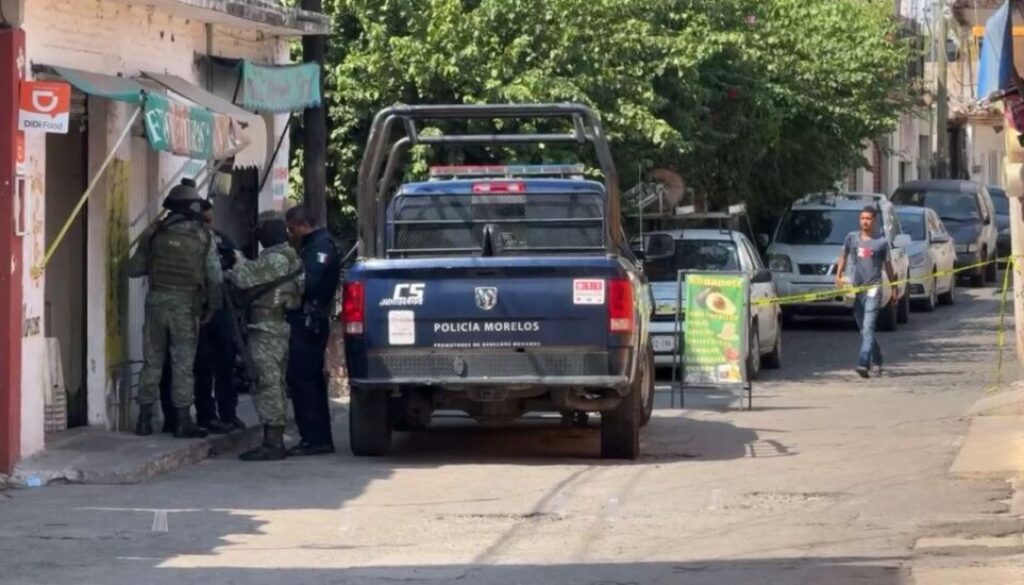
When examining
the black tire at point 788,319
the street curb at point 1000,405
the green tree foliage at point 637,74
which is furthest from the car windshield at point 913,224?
the street curb at point 1000,405

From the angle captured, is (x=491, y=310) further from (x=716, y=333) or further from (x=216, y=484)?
(x=716, y=333)

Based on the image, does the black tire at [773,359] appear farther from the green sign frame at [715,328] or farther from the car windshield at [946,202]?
the car windshield at [946,202]

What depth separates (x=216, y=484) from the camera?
12.5 m

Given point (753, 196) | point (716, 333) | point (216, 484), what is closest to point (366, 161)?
point (216, 484)

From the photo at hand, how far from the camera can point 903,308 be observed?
1079 inches

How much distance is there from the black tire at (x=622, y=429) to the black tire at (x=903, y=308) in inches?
557

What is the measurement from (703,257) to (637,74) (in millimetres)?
2482

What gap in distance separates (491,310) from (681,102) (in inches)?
355

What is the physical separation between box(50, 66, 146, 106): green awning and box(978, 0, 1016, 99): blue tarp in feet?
18.2

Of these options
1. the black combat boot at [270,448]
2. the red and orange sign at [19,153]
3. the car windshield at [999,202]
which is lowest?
the black combat boot at [270,448]

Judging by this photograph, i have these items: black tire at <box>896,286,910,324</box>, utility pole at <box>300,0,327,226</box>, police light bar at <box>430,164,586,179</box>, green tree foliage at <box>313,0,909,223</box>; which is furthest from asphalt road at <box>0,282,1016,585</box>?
black tire at <box>896,286,910,324</box>

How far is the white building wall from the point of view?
1266 centimetres

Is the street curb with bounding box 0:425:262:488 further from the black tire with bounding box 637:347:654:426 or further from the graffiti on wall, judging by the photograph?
the black tire with bounding box 637:347:654:426

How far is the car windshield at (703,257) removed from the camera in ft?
68.9
